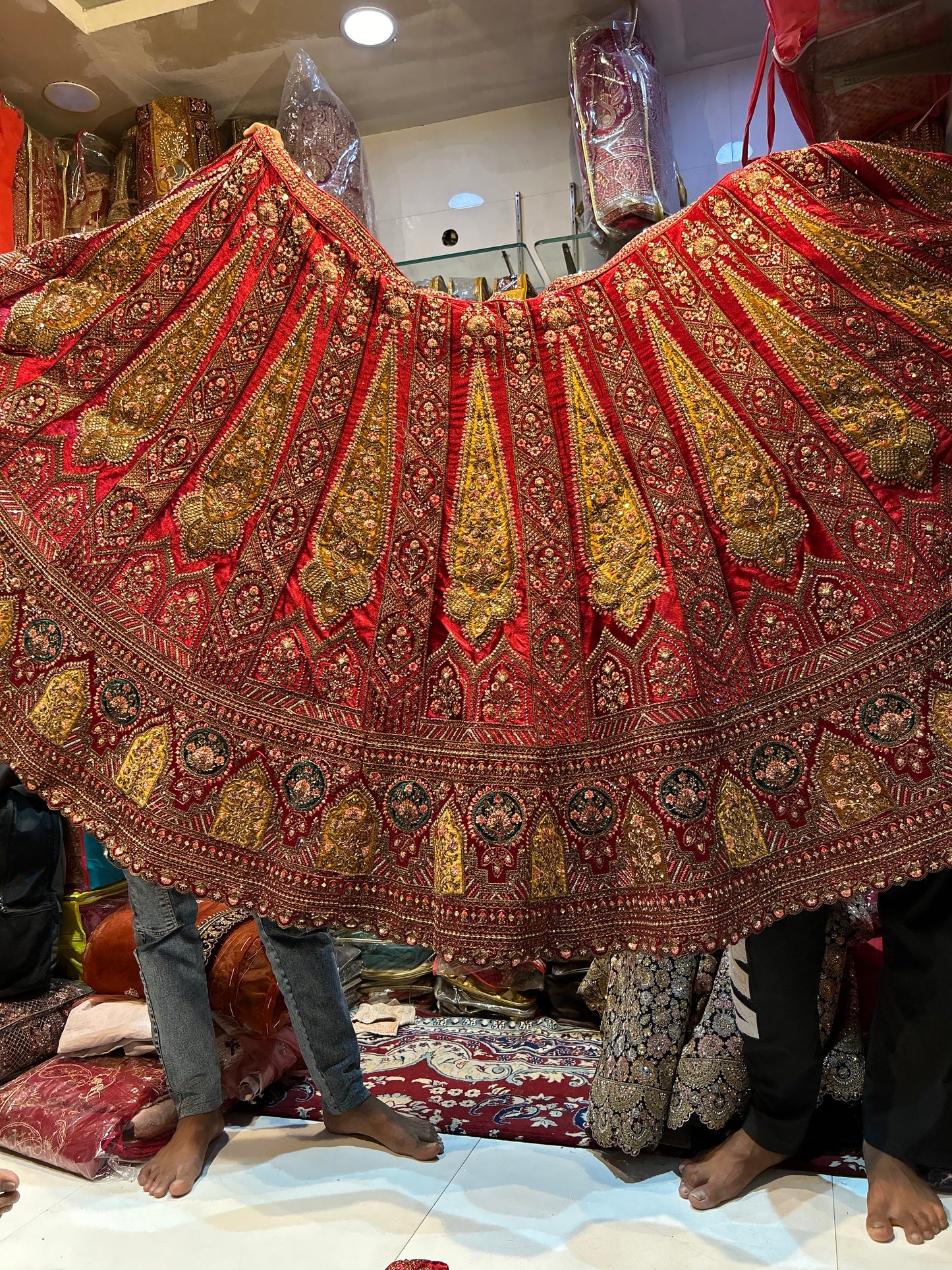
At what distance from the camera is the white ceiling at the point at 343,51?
6.23ft

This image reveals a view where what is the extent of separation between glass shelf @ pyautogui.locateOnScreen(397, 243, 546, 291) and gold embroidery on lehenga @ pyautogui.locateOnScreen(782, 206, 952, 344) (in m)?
1.08

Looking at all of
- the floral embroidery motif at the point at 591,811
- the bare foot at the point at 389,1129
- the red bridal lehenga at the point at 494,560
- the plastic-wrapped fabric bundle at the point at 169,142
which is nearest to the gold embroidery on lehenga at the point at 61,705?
the red bridal lehenga at the point at 494,560

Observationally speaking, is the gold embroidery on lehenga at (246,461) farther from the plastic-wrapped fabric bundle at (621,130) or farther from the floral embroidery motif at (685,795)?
the plastic-wrapped fabric bundle at (621,130)

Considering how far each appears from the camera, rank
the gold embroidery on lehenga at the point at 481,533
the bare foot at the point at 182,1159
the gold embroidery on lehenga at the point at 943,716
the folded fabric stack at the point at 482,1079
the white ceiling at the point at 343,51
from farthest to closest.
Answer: the white ceiling at the point at 343,51, the folded fabric stack at the point at 482,1079, the bare foot at the point at 182,1159, the gold embroidery on lehenga at the point at 481,533, the gold embroidery on lehenga at the point at 943,716

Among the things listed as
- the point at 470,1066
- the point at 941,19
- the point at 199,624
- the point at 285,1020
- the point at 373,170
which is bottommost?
the point at 470,1066

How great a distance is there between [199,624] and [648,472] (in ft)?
1.89

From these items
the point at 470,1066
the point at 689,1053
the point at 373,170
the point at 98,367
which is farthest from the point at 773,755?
the point at 373,170

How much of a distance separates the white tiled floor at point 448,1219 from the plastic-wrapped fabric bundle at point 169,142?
1.97m

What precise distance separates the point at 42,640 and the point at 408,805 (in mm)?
476

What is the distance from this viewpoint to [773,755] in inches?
41.3

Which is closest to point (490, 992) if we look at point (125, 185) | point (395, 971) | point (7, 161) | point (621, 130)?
point (395, 971)

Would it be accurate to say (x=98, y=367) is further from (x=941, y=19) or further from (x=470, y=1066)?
(x=470, y=1066)

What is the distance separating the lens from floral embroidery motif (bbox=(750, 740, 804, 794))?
1044mm

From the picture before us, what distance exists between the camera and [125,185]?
2170 mm
